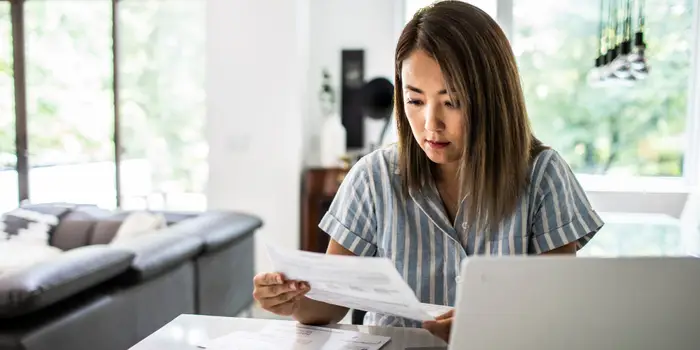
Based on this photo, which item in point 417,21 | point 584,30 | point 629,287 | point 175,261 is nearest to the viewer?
point 629,287

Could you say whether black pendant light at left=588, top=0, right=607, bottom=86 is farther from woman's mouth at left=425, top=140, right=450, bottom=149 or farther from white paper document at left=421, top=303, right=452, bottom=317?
white paper document at left=421, top=303, right=452, bottom=317

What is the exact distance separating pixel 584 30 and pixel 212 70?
7.87ft

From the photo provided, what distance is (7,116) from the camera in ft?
16.1

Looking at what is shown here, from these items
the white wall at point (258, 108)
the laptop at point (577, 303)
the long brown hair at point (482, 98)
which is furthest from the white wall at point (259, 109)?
the laptop at point (577, 303)

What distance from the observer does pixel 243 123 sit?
14.7 ft

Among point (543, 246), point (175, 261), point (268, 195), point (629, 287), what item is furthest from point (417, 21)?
point (268, 195)

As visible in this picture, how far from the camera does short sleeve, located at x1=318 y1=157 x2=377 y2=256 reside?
128 cm

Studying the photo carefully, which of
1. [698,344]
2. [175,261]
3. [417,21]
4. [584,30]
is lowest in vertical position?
[175,261]

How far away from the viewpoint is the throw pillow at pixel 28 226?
322 cm

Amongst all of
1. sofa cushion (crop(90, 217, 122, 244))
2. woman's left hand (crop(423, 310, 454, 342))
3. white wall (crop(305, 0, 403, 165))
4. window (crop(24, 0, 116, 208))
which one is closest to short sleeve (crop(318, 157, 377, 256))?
woman's left hand (crop(423, 310, 454, 342))

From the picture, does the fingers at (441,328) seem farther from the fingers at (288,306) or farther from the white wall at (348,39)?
the white wall at (348,39)

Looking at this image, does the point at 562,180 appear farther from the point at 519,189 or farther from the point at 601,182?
the point at 601,182

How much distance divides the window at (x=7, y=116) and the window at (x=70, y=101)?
0.11m

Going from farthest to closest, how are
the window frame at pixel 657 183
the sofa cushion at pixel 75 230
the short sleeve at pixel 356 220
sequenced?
the window frame at pixel 657 183 < the sofa cushion at pixel 75 230 < the short sleeve at pixel 356 220
